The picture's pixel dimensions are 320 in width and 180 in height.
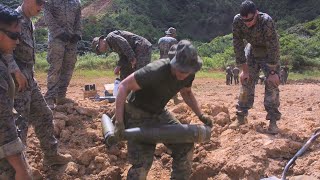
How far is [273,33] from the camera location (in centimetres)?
538

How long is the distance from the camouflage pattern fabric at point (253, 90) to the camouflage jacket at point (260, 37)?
0.10 metres

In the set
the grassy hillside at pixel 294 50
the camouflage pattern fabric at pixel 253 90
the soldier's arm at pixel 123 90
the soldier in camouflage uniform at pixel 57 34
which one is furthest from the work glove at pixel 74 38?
the grassy hillside at pixel 294 50

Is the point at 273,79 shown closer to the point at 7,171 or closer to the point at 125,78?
the point at 125,78

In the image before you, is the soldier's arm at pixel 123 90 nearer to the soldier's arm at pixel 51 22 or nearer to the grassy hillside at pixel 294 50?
the soldier's arm at pixel 51 22

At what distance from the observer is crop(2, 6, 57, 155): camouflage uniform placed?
4484 mm

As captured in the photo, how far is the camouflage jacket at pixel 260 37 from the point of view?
212 inches

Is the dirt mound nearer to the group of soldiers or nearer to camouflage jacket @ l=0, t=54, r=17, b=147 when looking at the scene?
the group of soldiers

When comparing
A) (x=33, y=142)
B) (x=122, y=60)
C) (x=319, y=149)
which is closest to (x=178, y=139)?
(x=319, y=149)

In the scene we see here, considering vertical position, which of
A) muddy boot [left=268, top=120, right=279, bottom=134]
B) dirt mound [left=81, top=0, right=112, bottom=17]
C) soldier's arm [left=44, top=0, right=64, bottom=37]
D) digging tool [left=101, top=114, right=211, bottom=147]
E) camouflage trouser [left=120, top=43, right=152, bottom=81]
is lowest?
muddy boot [left=268, top=120, right=279, bottom=134]

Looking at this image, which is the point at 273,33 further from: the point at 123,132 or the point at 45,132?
the point at 45,132

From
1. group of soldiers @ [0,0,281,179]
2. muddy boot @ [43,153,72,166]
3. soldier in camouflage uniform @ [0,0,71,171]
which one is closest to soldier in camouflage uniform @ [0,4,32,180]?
group of soldiers @ [0,0,281,179]

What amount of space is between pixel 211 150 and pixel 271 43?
1451 millimetres

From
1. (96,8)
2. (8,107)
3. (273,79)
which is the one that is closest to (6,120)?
(8,107)

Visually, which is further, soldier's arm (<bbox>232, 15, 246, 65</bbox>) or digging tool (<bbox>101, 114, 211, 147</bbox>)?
soldier's arm (<bbox>232, 15, 246, 65</bbox>)
